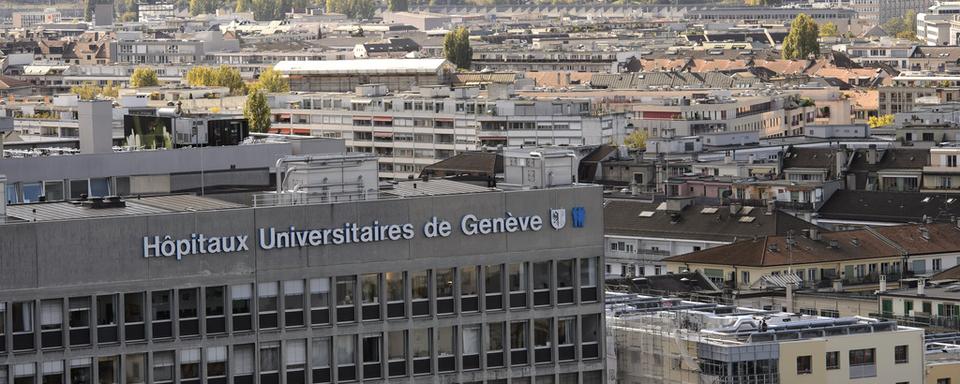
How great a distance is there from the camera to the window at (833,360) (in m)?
55.3

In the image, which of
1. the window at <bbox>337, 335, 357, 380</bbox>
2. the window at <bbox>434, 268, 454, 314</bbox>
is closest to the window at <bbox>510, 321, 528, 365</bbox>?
the window at <bbox>434, 268, 454, 314</bbox>

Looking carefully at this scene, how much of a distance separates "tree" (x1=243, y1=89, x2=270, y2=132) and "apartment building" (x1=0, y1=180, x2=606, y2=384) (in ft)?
364

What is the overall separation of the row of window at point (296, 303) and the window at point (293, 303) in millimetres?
17

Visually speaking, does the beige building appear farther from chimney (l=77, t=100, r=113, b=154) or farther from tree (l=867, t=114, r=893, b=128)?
tree (l=867, t=114, r=893, b=128)

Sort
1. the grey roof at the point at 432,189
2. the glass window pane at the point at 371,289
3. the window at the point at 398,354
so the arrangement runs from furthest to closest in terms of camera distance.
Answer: the grey roof at the point at 432,189 → the window at the point at 398,354 → the glass window pane at the point at 371,289

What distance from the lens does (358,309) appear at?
48062 mm

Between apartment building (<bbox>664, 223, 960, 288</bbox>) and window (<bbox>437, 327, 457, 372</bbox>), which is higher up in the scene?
window (<bbox>437, 327, 457, 372</bbox>)

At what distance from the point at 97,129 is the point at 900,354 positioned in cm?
2228

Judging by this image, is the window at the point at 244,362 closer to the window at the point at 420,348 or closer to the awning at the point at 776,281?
the window at the point at 420,348

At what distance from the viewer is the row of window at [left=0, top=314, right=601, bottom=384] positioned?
152 ft

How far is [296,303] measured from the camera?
47688mm

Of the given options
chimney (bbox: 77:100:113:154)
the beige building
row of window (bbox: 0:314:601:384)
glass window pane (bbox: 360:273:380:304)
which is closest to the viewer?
row of window (bbox: 0:314:601:384)

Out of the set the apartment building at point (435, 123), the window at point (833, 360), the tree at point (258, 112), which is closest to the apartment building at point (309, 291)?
the window at point (833, 360)

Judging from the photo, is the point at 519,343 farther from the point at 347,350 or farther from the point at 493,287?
the point at 347,350
